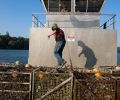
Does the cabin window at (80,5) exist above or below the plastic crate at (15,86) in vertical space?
above

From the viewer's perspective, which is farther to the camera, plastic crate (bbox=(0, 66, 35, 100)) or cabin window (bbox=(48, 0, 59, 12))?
cabin window (bbox=(48, 0, 59, 12))

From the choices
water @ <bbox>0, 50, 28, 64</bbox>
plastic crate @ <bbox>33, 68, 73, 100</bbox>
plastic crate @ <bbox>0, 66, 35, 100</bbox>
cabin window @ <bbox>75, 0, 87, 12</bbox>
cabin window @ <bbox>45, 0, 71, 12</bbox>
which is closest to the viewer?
plastic crate @ <bbox>33, 68, 73, 100</bbox>

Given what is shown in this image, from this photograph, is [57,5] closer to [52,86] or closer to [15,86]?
[15,86]

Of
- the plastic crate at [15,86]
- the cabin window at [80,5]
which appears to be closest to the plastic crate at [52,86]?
the plastic crate at [15,86]

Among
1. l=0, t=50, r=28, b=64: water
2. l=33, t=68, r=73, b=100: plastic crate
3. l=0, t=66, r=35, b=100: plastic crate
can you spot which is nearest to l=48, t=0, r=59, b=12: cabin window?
l=0, t=66, r=35, b=100: plastic crate

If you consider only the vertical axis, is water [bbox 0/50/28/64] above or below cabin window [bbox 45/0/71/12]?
below

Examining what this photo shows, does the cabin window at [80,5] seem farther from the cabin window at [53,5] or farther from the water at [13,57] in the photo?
the water at [13,57]

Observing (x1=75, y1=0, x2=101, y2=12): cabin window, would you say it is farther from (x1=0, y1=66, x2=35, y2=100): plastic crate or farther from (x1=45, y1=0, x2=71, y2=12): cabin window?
(x1=0, y1=66, x2=35, y2=100): plastic crate

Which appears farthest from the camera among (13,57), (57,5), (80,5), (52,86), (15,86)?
(13,57)

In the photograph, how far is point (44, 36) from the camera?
19.0m

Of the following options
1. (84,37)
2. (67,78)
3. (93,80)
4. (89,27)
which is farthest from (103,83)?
(89,27)

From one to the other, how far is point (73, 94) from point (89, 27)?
1136cm

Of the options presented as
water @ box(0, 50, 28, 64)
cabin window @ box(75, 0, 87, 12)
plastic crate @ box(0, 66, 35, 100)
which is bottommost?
water @ box(0, 50, 28, 64)

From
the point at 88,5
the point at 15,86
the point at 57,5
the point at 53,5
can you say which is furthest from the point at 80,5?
the point at 15,86
